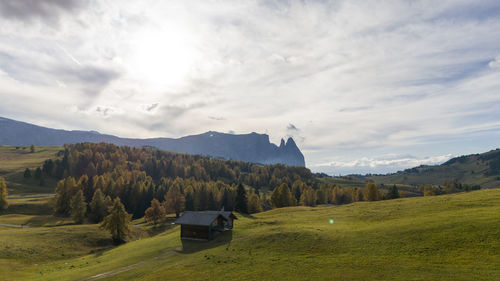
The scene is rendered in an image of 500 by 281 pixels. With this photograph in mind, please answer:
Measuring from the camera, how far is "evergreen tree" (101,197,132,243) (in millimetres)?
71500

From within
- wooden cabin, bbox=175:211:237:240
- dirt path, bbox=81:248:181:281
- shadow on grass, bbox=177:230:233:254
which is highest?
wooden cabin, bbox=175:211:237:240

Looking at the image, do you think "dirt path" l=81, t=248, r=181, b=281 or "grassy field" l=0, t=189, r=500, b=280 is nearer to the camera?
"grassy field" l=0, t=189, r=500, b=280

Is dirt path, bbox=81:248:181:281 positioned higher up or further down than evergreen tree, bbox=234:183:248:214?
further down

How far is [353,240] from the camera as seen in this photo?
3850 cm

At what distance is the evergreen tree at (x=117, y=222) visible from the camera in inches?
2815

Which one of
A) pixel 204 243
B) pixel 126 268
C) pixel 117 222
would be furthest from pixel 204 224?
pixel 117 222

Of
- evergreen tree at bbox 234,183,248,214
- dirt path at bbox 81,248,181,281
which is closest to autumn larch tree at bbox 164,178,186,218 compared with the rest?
evergreen tree at bbox 234,183,248,214

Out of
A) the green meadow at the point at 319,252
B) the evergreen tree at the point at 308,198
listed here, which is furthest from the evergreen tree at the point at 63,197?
the evergreen tree at the point at 308,198

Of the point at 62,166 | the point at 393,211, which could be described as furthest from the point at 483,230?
the point at 62,166

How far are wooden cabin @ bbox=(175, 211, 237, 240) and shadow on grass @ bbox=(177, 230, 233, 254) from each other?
148cm

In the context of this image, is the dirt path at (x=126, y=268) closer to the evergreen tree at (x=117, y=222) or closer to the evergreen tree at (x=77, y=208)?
the evergreen tree at (x=117, y=222)

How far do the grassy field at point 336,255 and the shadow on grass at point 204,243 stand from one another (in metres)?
0.22

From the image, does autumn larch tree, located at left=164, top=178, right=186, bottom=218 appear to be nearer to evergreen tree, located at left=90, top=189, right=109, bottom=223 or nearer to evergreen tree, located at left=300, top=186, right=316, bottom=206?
evergreen tree, located at left=90, top=189, right=109, bottom=223

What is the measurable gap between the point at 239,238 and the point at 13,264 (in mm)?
46526
